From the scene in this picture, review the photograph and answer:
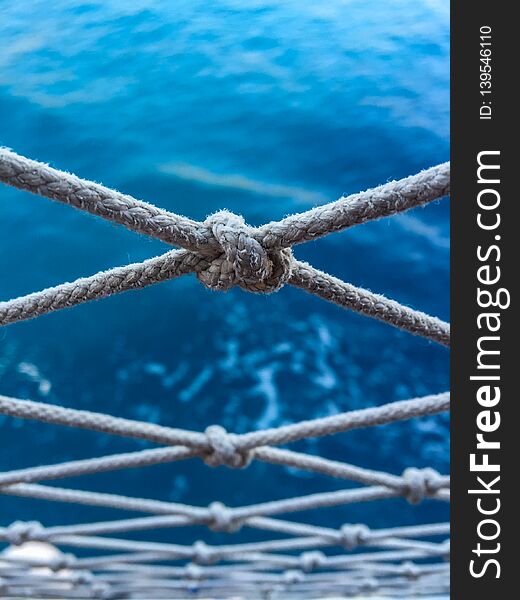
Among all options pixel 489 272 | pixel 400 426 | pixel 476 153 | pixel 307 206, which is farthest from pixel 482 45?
pixel 307 206

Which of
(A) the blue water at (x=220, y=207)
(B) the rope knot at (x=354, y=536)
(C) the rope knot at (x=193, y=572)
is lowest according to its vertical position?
(C) the rope knot at (x=193, y=572)

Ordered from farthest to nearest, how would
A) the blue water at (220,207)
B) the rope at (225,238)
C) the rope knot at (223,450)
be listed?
the blue water at (220,207)
the rope knot at (223,450)
the rope at (225,238)

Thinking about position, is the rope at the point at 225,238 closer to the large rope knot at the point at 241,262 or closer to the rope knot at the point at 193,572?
the large rope knot at the point at 241,262

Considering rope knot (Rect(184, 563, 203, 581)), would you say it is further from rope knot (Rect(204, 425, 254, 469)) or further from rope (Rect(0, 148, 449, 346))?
rope (Rect(0, 148, 449, 346))

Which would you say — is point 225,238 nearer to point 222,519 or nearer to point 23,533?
point 222,519

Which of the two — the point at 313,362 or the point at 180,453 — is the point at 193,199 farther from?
the point at 180,453

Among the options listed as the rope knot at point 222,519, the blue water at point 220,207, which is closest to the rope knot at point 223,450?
the rope knot at point 222,519

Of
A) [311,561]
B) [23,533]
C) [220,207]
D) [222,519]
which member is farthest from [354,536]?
[220,207]
